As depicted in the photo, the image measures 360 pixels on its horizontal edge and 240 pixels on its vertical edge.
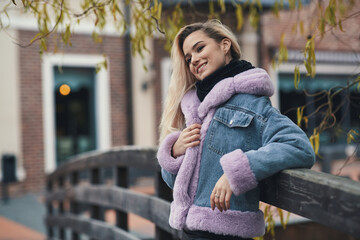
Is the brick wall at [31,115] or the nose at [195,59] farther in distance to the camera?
the brick wall at [31,115]

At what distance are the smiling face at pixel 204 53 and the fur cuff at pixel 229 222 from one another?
58cm

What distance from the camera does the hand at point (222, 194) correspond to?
1594 millimetres

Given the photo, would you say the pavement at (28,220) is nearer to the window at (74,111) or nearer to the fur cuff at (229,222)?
the window at (74,111)

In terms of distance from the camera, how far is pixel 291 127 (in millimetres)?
1568

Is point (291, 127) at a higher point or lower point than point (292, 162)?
higher

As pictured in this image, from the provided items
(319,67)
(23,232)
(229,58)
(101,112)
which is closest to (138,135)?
(101,112)

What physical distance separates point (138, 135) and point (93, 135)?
104 cm

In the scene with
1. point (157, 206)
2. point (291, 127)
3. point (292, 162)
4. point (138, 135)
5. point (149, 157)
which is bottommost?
point (138, 135)

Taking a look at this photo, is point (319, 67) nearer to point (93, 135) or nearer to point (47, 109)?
point (93, 135)

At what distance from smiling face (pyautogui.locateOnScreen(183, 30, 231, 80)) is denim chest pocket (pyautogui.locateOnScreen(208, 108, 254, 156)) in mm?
211

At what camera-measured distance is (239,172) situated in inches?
60.6

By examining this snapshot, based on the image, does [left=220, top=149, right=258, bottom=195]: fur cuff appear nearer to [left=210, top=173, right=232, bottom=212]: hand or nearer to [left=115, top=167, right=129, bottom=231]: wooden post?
[left=210, top=173, right=232, bottom=212]: hand

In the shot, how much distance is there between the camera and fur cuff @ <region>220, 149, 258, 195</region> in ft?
5.03

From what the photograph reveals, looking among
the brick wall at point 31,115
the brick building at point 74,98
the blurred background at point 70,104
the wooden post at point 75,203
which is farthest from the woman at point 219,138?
the brick wall at point 31,115
